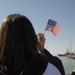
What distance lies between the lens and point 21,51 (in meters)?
2.02

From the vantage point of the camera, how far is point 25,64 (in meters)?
2.02

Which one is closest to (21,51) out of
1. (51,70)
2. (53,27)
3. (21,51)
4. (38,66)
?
(21,51)

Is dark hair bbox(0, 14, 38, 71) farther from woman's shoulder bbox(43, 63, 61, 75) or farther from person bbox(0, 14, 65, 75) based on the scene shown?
woman's shoulder bbox(43, 63, 61, 75)

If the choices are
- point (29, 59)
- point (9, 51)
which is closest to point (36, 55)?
point (29, 59)

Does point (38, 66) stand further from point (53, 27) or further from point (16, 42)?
point (53, 27)

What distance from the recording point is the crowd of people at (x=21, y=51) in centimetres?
200

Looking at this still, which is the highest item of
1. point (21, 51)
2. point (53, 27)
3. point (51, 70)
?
point (21, 51)

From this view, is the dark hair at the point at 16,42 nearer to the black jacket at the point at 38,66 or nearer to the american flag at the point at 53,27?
the black jacket at the point at 38,66

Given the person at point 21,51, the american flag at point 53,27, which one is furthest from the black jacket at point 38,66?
the american flag at point 53,27

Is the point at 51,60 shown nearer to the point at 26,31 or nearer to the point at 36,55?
the point at 36,55

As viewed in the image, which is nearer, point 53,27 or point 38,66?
point 38,66

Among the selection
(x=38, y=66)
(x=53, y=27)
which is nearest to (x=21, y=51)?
(x=38, y=66)

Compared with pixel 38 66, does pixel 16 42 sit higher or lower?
higher

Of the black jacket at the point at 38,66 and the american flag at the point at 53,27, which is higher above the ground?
the black jacket at the point at 38,66
